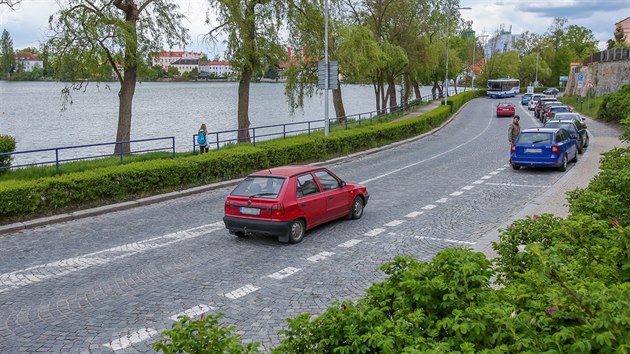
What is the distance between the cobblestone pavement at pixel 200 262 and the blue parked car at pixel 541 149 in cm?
203

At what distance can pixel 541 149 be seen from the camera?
21.1 meters

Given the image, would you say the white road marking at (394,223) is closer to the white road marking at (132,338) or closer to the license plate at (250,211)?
the license plate at (250,211)

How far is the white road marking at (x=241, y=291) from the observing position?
28.5 feet

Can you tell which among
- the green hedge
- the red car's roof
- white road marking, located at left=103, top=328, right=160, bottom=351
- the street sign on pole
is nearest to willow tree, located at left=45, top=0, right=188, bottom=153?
the street sign on pole

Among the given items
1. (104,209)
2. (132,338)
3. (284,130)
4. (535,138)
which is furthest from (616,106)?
(132,338)

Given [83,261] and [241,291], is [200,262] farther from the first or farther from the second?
[83,261]

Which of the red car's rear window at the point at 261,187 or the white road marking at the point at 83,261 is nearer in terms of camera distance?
the white road marking at the point at 83,261

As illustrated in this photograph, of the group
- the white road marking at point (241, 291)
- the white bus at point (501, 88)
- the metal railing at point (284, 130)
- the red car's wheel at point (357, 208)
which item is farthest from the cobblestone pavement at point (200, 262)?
the white bus at point (501, 88)

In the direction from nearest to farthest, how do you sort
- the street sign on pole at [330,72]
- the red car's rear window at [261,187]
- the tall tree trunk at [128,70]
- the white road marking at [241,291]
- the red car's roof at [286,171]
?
the white road marking at [241,291] → the red car's rear window at [261,187] → the red car's roof at [286,171] → the tall tree trunk at [128,70] → the street sign on pole at [330,72]

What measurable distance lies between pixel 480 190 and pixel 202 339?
1510cm

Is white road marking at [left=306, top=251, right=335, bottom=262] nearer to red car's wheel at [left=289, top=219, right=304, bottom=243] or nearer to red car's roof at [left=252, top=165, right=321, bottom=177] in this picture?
red car's wheel at [left=289, top=219, right=304, bottom=243]

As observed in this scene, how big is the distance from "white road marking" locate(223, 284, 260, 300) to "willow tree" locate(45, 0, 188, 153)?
1643cm

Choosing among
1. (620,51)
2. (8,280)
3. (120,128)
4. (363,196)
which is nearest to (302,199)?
(363,196)

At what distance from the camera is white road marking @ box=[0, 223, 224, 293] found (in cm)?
959
